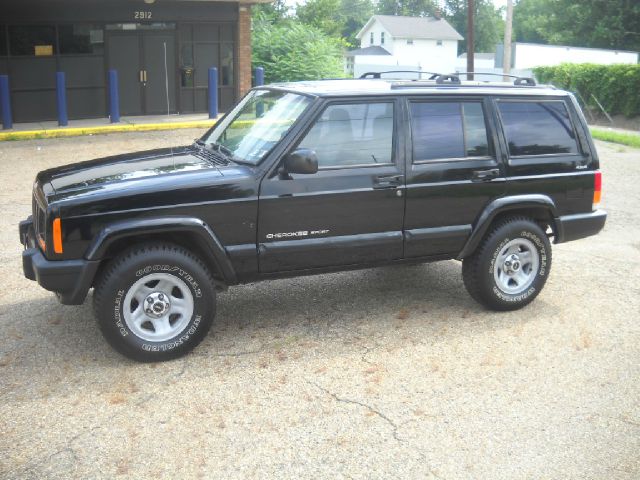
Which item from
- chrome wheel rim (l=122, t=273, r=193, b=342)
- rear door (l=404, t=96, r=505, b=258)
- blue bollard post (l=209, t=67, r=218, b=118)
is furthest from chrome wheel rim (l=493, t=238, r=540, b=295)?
blue bollard post (l=209, t=67, r=218, b=118)

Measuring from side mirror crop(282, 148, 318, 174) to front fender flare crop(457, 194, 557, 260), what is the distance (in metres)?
1.52

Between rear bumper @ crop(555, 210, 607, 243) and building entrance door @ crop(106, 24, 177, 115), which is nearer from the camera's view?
rear bumper @ crop(555, 210, 607, 243)

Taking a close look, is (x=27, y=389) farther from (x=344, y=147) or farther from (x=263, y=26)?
(x=263, y=26)

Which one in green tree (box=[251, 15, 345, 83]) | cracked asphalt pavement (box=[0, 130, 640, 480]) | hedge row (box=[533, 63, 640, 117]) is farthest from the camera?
hedge row (box=[533, 63, 640, 117])

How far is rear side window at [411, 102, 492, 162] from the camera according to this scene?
5.89 metres

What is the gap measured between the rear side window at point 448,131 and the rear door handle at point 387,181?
0.23 m

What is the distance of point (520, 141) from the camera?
625cm

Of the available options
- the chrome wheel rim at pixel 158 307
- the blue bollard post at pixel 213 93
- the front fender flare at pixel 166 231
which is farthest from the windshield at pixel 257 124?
the blue bollard post at pixel 213 93

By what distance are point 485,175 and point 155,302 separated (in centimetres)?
274

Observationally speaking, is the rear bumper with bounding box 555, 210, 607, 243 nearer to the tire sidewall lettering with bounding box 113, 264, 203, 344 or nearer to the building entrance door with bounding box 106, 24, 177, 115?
the tire sidewall lettering with bounding box 113, 264, 203, 344

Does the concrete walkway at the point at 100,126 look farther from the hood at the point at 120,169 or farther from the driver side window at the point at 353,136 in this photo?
the driver side window at the point at 353,136

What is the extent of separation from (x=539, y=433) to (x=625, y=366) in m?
1.32

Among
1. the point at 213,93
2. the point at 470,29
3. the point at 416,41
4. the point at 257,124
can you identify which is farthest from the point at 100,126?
the point at 416,41

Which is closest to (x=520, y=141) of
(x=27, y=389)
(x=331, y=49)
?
(x=27, y=389)
